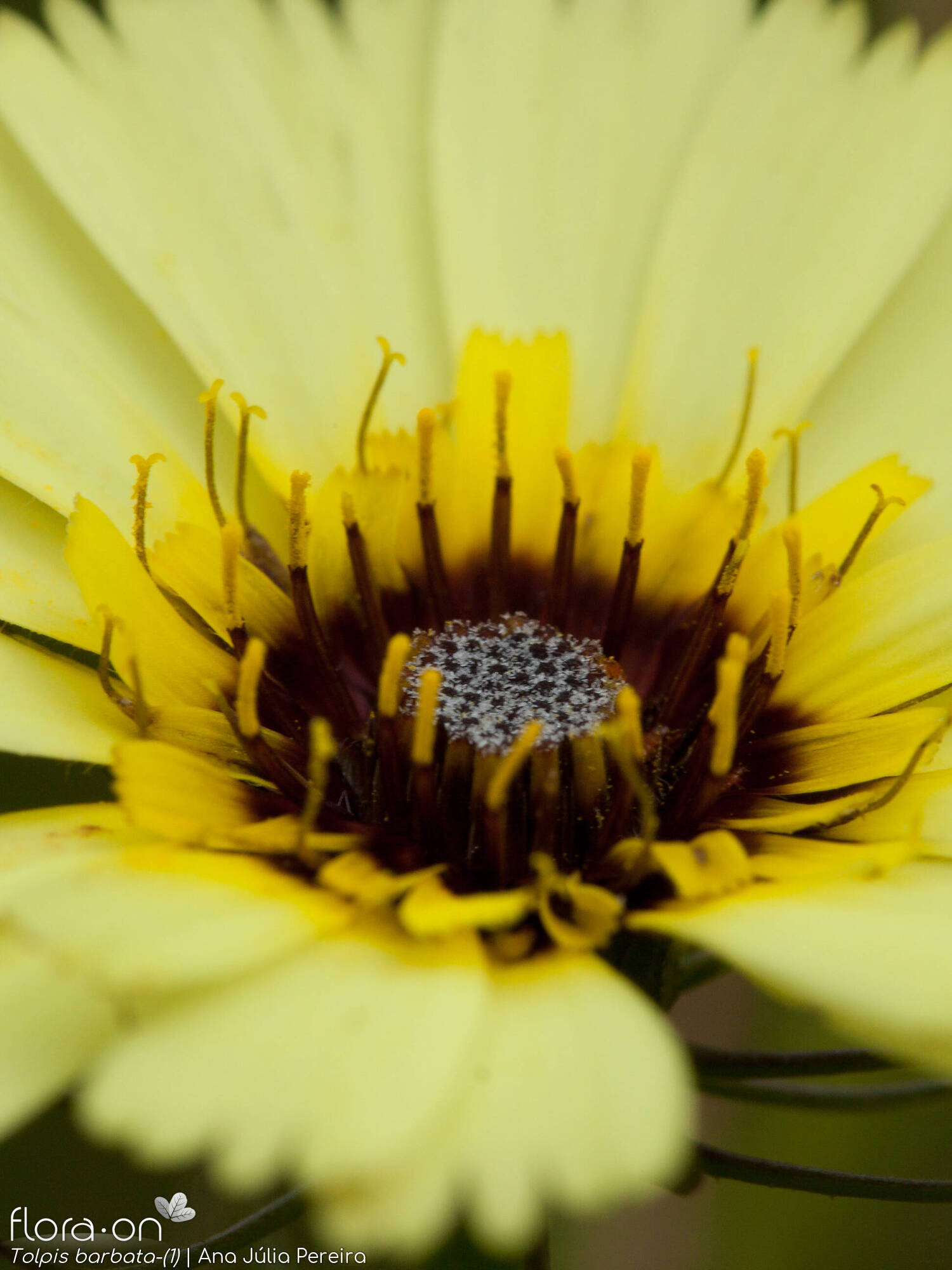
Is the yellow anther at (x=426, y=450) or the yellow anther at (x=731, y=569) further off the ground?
the yellow anther at (x=426, y=450)

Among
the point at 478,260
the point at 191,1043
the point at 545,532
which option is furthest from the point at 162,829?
the point at 478,260

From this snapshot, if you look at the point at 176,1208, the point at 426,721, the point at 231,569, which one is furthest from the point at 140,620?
the point at 176,1208

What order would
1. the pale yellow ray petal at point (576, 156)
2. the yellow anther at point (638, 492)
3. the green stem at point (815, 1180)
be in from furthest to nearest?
the pale yellow ray petal at point (576, 156) < the yellow anther at point (638, 492) < the green stem at point (815, 1180)

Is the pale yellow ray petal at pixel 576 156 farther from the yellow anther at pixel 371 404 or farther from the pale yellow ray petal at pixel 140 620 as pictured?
the pale yellow ray petal at pixel 140 620

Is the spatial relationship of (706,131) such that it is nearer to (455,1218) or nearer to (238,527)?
(238,527)

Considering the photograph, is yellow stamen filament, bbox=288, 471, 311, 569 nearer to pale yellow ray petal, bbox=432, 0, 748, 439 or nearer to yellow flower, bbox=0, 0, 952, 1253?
yellow flower, bbox=0, 0, 952, 1253

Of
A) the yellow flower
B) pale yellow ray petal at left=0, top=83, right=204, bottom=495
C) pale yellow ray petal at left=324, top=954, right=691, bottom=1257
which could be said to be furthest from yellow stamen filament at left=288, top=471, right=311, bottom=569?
pale yellow ray petal at left=324, top=954, right=691, bottom=1257

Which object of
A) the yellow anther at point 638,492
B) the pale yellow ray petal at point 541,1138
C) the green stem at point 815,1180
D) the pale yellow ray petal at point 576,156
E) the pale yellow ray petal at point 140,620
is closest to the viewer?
the pale yellow ray petal at point 541,1138

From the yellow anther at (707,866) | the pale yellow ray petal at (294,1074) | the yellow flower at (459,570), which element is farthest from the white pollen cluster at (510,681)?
the pale yellow ray petal at (294,1074)
